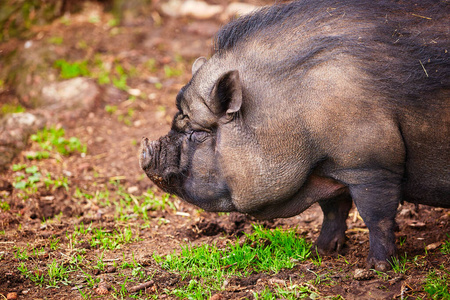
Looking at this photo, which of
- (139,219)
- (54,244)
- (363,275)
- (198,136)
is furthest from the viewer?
(139,219)

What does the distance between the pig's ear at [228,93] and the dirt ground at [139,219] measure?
93 centimetres

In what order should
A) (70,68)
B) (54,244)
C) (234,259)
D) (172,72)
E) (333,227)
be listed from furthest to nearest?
1. (172,72)
2. (70,68)
3. (54,244)
4. (333,227)
5. (234,259)

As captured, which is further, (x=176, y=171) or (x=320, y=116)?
(x=176, y=171)

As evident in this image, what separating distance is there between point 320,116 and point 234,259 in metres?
1.54

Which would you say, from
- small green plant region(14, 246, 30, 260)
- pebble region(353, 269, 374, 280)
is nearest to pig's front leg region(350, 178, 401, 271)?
pebble region(353, 269, 374, 280)

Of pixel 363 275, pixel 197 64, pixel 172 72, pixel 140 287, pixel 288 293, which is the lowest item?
pixel 172 72

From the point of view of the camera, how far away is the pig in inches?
157

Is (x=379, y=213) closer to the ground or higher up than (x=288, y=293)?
higher up

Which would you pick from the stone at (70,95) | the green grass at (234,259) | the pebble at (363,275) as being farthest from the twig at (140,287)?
the stone at (70,95)

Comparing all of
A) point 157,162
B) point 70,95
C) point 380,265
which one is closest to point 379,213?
point 380,265

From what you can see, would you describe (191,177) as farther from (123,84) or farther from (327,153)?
(123,84)

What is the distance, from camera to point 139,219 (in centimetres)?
586

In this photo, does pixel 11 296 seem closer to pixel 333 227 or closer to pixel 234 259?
pixel 234 259

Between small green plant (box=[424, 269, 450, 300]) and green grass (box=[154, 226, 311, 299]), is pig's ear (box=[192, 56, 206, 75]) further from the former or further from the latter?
small green plant (box=[424, 269, 450, 300])
